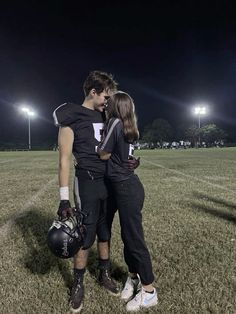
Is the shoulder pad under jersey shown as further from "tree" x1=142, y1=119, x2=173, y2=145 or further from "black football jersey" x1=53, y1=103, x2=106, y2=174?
"tree" x1=142, y1=119, x2=173, y2=145

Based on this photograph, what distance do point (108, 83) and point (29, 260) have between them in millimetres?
2644

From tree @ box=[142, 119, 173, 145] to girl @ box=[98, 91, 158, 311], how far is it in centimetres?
12558

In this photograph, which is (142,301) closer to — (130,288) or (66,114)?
(130,288)

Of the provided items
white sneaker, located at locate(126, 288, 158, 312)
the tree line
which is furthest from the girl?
the tree line

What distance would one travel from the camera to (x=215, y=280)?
456 cm

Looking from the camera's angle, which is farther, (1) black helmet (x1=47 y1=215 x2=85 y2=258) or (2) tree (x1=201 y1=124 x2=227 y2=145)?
(2) tree (x1=201 y1=124 x2=227 y2=145)

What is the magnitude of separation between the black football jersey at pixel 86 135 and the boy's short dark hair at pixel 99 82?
214 millimetres

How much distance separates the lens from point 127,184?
3.92m

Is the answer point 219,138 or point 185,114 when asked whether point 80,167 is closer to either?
point 219,138

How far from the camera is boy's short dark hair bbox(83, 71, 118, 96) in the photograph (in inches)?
155

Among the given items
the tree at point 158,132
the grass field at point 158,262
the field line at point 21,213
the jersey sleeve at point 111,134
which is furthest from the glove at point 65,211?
the tree at point 158,132

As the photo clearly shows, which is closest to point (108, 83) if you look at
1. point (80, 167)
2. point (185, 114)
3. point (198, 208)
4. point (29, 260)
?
point (80, 167)

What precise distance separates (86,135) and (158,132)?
12909cm

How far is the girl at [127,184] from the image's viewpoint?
12.5 feet
